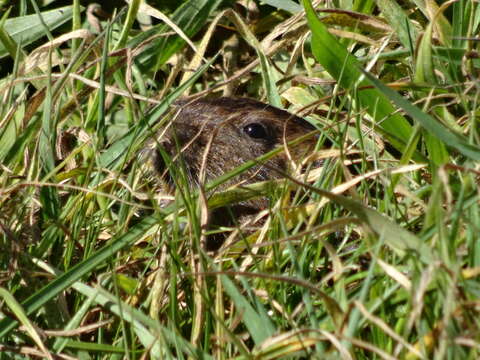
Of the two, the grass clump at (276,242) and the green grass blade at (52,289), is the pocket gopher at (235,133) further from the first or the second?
the green grass blade at (52,289)

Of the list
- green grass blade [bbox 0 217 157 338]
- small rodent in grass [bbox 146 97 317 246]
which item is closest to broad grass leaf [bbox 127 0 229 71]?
small rodent in grass [bbox 146 97 317 246]

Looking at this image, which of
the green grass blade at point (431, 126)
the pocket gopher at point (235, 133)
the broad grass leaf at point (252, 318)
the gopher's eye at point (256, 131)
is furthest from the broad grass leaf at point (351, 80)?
the broad grass leaf at point (252, 318)

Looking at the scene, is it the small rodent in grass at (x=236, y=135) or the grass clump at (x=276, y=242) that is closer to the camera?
the grass clump at (x=276, y=242)

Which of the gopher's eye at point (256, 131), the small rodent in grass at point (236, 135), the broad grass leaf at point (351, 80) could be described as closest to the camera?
the broad grass leaf at point (351, 80)

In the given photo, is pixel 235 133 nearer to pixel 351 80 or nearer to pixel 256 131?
pixel 256 131

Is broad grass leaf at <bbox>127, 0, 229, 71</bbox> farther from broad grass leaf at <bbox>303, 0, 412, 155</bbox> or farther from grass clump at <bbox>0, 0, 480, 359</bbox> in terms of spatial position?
broad grass leaf at <bbox>303, 0, 412, 155</bbox>

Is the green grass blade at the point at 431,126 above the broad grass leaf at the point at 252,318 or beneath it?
above

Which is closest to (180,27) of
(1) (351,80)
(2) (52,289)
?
(1) (351,80)

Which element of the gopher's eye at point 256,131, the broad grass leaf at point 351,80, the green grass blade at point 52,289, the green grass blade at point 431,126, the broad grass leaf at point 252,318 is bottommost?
the gopher's eye at point 256,131
